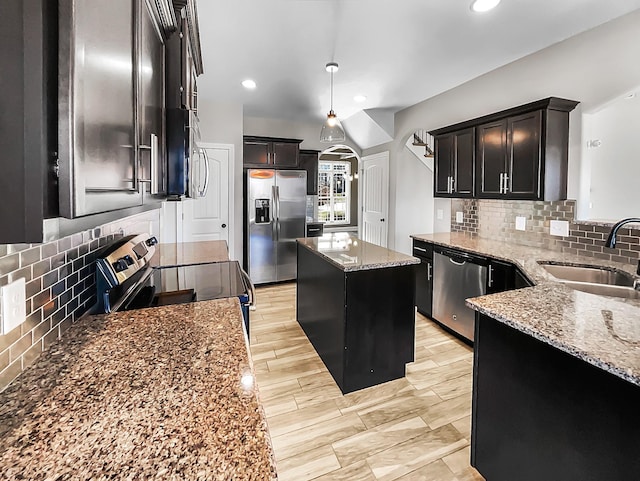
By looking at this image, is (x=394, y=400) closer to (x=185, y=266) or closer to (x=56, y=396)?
(x=185, y=266)

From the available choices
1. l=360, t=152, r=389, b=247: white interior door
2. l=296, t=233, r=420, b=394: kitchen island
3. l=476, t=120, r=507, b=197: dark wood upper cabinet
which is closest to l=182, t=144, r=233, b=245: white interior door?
l=360, t=152, r=389, b=247: white interior door

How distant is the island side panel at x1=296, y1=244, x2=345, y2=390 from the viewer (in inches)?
94.6

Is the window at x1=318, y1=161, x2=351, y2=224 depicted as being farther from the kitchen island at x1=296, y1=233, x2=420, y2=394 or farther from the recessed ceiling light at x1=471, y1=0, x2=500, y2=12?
the recessed ceiling light at x1=471, y1=0, x2=500, y2=12

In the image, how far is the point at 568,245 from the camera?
9.15ft

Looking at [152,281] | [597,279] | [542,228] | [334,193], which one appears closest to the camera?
[152,281]

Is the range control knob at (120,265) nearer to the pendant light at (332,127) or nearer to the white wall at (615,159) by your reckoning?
the pendant light at (332,127)

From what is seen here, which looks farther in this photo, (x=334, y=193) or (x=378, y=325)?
(x=334, y=193)

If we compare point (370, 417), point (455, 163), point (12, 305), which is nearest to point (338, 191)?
point (455, 163)

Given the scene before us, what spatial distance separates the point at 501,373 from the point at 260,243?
3.93 metres

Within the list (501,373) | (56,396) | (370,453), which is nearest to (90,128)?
(56,396)

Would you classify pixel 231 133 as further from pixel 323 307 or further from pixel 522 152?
pixel 522 152

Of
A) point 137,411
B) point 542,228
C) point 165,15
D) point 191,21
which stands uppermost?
point 191,21

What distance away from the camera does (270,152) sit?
499 cm

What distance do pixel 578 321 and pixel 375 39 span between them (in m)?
2.44
